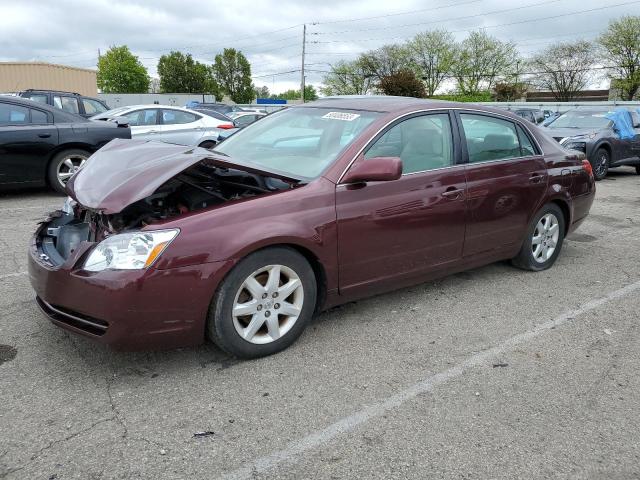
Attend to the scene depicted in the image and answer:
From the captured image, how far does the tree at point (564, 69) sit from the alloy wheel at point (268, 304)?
195 feet

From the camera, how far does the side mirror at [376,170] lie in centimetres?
329

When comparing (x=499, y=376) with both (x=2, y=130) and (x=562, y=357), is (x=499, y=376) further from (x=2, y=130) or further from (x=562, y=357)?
(x=2, y=130)

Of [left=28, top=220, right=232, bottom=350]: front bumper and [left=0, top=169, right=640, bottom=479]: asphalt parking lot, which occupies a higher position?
[left=28, top=220, right=232, bottom=350]: front bumper

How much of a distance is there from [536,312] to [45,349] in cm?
341

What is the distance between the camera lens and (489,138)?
4.46 meters

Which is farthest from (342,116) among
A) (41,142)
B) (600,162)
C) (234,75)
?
(234,75)

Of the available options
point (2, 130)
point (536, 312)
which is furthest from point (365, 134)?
point (2, 130)

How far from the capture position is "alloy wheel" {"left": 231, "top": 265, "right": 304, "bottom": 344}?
3.08m

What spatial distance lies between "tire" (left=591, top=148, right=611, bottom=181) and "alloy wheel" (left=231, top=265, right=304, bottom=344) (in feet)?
33.9

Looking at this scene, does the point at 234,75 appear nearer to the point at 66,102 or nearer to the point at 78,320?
the point at 66,102

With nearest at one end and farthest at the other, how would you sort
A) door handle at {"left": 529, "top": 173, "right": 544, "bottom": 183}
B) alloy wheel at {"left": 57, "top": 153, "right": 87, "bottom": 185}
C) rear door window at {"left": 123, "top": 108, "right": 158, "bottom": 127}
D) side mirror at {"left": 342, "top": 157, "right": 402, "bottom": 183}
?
side mirror at {"left": 342, "top": 157, "right": 402, "bottom": 183} → door handle at {"left": 529, "top": 173, "right": 544, "bottom": 183} → alloy wheel at {"left": 57, "top": 153, "right": 87, "bottom": 185} → rear door window at {"left": 123, "top": 108, "right": 158, "bottom": 127}

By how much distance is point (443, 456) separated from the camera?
2.42 meters

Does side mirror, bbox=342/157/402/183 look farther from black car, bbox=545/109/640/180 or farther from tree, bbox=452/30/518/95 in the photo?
tree, bbox=452/30/518/95

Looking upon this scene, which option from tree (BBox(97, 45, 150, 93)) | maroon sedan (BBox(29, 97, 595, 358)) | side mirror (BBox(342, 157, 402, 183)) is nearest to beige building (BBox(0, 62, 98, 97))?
maroon sedan (BBox(29, 97, 595, 358))
